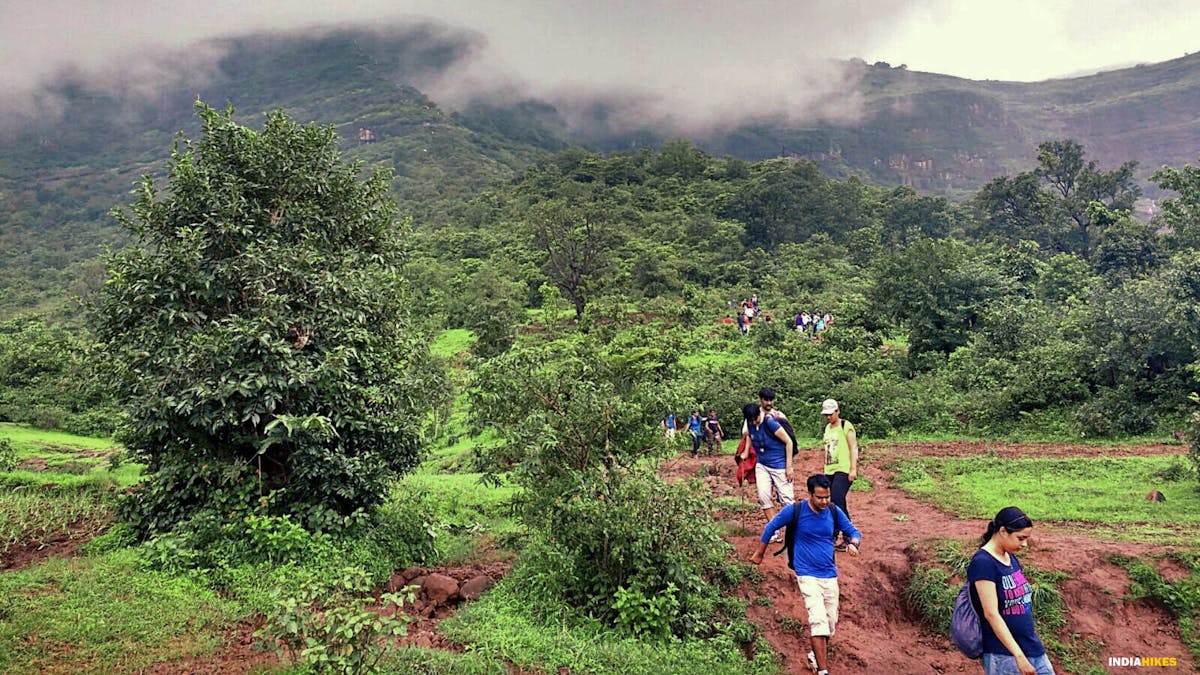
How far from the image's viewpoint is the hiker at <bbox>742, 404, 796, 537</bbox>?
684 centimetres

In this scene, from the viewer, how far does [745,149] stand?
153000 mm

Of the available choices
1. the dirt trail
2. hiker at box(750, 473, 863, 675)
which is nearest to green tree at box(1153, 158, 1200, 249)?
the dirt trail

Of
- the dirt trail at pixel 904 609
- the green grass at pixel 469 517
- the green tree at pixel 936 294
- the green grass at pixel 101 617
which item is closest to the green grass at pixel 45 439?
the green grass at pixel 469 517

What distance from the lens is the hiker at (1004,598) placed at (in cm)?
379

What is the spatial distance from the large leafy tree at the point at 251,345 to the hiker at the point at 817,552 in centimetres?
430

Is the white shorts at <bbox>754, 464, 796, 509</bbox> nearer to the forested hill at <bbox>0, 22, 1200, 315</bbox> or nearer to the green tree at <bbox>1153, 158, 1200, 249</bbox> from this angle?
the green tree at <bbox>1153, 158, 1200, 249</bbox>

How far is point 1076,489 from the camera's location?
8.93 meters

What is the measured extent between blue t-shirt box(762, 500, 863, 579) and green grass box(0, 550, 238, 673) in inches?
174

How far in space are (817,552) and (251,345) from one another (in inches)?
218

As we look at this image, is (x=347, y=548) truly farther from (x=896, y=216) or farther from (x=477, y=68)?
(x=477, y=68)

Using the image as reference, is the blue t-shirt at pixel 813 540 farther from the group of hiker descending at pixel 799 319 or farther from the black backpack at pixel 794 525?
the group of hiker descending at pixel 799 319

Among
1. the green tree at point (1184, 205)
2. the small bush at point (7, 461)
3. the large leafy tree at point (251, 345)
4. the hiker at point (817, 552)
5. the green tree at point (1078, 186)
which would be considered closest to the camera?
the hiker at point (817, 552)

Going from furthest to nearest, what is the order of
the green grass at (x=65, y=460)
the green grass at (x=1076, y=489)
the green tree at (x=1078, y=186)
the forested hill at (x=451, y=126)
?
the forested hill at (x=451, y=126) → the green tree at (x=1078, y=186) → the green grass at (x=65, y=460) → the green grass at (x=1076, y=489)

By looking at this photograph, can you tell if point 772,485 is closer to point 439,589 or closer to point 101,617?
point 439,589
